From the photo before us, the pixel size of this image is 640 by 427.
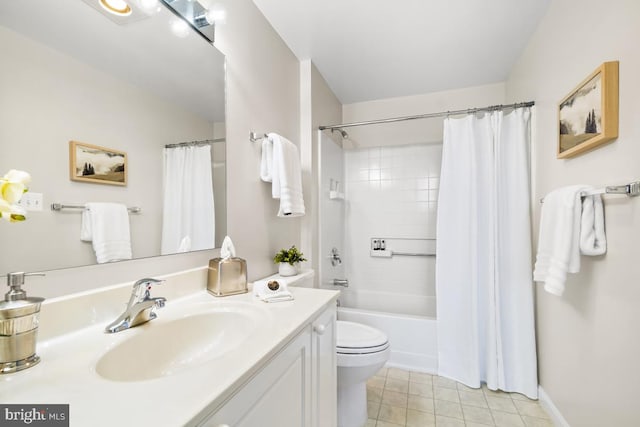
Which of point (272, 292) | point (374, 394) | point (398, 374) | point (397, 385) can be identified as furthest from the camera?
point (398, 374)

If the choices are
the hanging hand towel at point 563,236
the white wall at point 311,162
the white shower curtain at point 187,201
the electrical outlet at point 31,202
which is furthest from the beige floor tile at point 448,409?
the electrical outlet at point 31,202

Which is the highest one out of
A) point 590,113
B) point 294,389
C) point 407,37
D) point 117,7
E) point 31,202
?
point 407,37

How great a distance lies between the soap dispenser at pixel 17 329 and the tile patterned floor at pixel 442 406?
1.62 m

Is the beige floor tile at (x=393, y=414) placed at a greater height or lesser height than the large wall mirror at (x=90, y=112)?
lesser

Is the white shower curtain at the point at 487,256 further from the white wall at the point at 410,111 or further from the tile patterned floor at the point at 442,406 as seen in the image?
the white wall at the point at 410,111

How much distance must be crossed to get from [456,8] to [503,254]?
1610mm

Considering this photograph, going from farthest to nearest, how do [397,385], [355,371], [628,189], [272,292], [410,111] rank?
[410,111]
[397,385]
[355,371]
[272,292]
[628,189]

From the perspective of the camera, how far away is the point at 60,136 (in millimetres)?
743

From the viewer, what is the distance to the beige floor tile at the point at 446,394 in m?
1.81

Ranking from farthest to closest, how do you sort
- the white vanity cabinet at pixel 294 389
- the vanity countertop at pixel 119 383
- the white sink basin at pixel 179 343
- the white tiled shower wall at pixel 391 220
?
the white tiled shower wall at pixel 391 220 < the white sink basin at pixel 179 343 < the white vanity cabinet at pixel 294 389 < the vanity countertop at pixel 119 383

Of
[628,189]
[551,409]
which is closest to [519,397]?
[551,409]

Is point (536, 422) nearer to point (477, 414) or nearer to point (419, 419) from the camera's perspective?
point (477, 414)

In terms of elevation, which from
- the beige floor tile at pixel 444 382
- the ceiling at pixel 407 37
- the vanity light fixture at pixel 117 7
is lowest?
the beige floor tile at pixel 444 382

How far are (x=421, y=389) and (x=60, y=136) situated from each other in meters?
2.32
